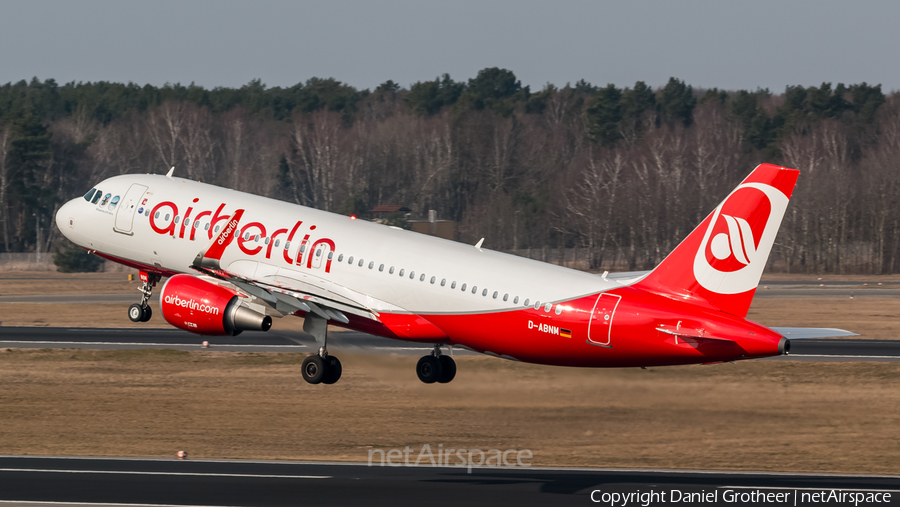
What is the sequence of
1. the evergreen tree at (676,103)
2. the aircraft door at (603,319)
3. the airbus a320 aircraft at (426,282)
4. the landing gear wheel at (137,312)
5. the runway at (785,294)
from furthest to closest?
the evergreen tree at (676,103) → the runway at (785,294) → the landing gear wheel at (137,312) → the aircraft door at (603,319) → the airbus a320 aircraft at (426,282)

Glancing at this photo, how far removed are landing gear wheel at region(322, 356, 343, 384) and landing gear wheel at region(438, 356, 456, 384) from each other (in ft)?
13.3

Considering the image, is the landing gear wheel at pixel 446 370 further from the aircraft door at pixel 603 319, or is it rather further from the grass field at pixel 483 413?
the aircraft door at pixel 603 319

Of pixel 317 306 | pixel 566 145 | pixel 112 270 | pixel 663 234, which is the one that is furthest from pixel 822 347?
pixel 566 145

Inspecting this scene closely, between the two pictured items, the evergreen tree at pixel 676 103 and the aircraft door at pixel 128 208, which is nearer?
the aircraft door at pixel 128 208

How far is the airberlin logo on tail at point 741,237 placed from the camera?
32469 mm

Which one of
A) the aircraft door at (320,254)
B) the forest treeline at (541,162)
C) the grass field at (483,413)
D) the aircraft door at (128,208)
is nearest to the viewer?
the aircraft door at (320,254)

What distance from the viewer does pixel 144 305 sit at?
146 ft

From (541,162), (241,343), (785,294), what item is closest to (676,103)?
(541,162)

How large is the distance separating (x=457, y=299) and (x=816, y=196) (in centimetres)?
9717

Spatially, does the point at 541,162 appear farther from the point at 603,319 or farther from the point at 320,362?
the point at 603,319

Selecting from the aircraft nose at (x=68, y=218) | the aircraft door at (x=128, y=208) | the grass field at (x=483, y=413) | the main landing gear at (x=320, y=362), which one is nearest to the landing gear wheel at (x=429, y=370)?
the grass field at (x=483, y=413)

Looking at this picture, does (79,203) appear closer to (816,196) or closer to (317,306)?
(317,306)

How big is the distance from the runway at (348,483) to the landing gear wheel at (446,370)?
3.56 m

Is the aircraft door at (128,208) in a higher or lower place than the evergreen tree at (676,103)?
lower
